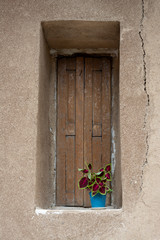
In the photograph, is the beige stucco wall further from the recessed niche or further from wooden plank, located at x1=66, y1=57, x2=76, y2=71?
wooden plank, located at x1=66, y1=57, x2=76, y2=71

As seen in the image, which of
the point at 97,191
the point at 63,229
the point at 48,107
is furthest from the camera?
the point at 48,107

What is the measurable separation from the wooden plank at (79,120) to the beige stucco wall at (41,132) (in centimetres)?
49

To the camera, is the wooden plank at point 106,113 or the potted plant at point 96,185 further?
the wooden plank at point 106,113

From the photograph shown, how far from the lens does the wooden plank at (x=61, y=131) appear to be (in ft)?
10.0

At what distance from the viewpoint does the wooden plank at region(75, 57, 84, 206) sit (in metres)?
3.05

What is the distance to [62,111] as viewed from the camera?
10.3 ft

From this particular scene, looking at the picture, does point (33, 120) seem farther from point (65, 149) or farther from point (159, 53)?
point (159, 53)

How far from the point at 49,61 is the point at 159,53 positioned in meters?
1.04

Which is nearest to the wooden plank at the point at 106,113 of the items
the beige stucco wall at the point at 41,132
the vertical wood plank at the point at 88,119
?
the vertical wood plank at the point at 88,119

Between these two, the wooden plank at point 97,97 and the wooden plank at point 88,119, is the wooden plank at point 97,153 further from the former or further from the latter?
the wooden plank at point 97,97

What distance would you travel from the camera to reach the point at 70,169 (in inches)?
121

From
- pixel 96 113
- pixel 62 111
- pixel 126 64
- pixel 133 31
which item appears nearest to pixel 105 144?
pixel 96 113

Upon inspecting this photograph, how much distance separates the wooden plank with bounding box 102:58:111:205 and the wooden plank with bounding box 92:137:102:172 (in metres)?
0.03

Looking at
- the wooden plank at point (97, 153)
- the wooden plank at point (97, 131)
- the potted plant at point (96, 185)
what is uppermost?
the wooden plank at point (97, 131)
